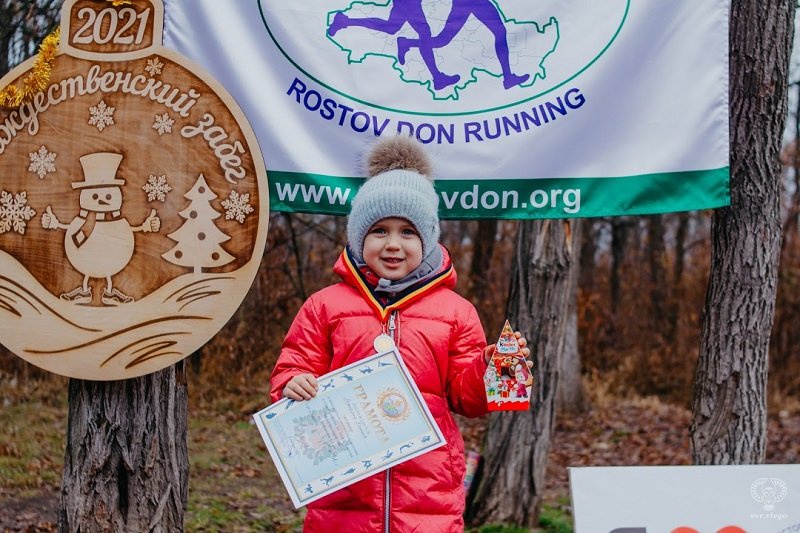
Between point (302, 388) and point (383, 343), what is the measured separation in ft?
1.04

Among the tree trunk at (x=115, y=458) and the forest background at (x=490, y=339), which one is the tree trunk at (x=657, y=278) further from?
the tree trunk at (x=115, y=458)

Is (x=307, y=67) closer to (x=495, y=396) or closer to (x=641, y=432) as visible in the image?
(x=495, y=396)

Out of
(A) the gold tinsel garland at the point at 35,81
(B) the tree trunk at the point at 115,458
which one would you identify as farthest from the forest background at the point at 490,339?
(B) the tree trunk at the point at 115,458

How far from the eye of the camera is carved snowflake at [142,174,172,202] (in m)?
3.53

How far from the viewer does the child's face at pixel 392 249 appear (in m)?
3.30

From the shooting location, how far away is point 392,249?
3291 mm

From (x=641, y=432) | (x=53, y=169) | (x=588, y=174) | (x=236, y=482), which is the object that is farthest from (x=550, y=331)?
(x=641, y=432)

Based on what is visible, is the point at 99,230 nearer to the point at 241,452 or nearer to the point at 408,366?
the point at 408,366

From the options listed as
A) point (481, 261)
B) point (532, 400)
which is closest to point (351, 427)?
point (532, 400)

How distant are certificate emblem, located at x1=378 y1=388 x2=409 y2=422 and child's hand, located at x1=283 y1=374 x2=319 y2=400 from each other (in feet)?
0.76

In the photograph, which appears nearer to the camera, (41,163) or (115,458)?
(41,163)

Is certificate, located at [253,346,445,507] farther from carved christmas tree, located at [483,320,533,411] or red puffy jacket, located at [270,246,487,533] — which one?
carved christmas tree, located at [483,320,533,411]

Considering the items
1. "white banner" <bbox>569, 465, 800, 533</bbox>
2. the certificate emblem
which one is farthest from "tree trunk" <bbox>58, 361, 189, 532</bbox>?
"white banner" <bbox>569, 465, 800, 533</bbox>

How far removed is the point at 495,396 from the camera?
121 inches
